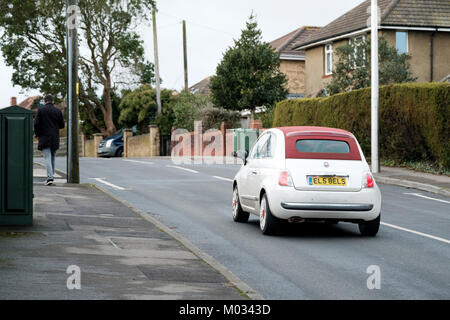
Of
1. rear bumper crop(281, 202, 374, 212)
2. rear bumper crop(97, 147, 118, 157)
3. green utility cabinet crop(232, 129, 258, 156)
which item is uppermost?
green utility cabinet crop(232, 129, 258, 156)

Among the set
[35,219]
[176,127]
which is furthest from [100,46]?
[35,219]

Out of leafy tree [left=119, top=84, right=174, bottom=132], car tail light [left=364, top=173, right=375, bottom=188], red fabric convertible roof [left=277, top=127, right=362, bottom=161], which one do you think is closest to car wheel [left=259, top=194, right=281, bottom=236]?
red fabric convertible roof [left=277, top=127, right=362, bottom=161]

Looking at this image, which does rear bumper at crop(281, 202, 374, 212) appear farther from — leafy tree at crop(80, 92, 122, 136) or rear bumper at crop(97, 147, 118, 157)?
leafy tree at crop(80, 92, 122, 136)

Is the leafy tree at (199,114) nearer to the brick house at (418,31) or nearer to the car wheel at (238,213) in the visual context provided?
the brick house at (418,31)

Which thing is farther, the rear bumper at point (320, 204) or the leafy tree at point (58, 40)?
the leafy tree at point (58, 40)

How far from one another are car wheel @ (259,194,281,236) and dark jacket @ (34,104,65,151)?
7.24 m

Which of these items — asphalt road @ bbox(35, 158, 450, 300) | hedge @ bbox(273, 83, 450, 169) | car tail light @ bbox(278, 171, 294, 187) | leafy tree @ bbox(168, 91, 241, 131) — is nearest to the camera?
asphalt road @ bbox(35, 158, 450, 300)

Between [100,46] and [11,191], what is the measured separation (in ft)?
149

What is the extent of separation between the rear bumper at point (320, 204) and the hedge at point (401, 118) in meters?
12.2

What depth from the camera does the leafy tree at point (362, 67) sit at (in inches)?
1281

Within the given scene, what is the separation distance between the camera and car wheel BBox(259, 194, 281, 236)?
1122cm

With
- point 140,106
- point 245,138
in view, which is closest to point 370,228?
point 245,138

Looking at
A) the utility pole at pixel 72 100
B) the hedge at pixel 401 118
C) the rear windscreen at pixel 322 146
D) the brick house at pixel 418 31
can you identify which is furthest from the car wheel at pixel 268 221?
the brick house at pixel 418 31

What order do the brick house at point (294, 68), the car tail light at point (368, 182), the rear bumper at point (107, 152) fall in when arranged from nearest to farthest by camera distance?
the car tail light at point (368, 182)
the rear bumper at point (107, 152)
the brick house at point (294, 68)
